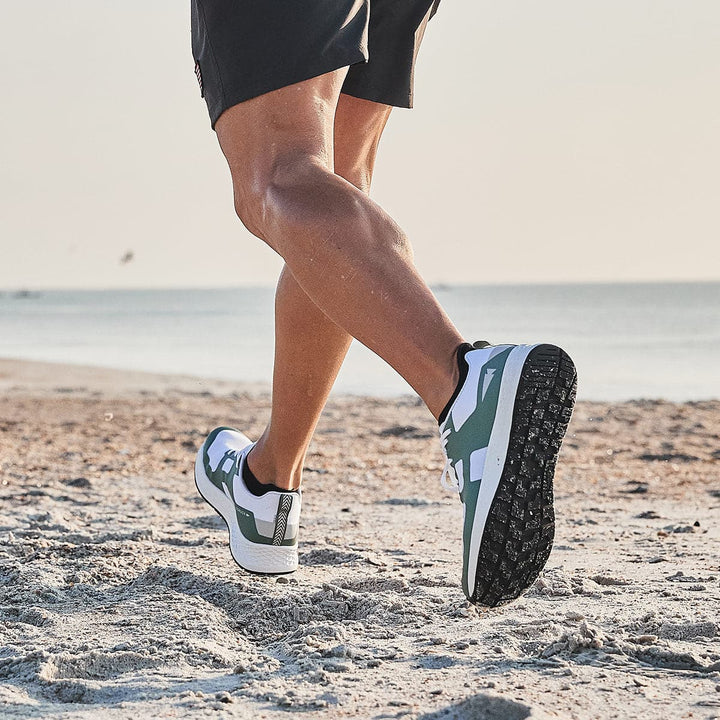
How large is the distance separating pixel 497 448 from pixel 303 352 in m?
0.60

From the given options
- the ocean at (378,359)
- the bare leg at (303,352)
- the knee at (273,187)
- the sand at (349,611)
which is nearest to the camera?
the sand at (349,611)

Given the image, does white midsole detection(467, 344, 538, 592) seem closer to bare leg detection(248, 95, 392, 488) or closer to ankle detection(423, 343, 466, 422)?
ankle detection(423, 343, 466, 422)

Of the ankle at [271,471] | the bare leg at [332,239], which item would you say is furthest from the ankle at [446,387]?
the ankle at [271,471]

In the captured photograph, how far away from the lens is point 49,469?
362cm

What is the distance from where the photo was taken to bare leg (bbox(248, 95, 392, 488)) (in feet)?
5.78

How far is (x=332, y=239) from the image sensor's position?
51.6 inches

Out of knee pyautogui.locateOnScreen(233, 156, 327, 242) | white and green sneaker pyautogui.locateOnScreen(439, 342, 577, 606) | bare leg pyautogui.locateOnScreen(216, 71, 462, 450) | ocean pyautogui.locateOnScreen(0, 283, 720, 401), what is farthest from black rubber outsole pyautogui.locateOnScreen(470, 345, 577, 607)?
ocean pyautogui.locateOnScreen(0, 283, 720, 401)

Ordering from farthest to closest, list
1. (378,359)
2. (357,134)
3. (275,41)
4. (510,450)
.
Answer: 1. (378,359)
2. (357,134)
3. (275,41)
4. (510,450)

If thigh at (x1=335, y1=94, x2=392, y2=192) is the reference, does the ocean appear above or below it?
below

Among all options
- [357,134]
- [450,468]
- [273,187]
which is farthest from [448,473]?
[357,134]

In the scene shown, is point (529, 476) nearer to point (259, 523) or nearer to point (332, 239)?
point (332, 239)

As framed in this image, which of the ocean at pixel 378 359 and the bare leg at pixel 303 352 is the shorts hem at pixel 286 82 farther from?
the ocean at pixel 378 359

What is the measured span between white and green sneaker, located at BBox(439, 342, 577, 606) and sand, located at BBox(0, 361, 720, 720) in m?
0.16

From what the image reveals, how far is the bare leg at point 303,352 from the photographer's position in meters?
1.76
